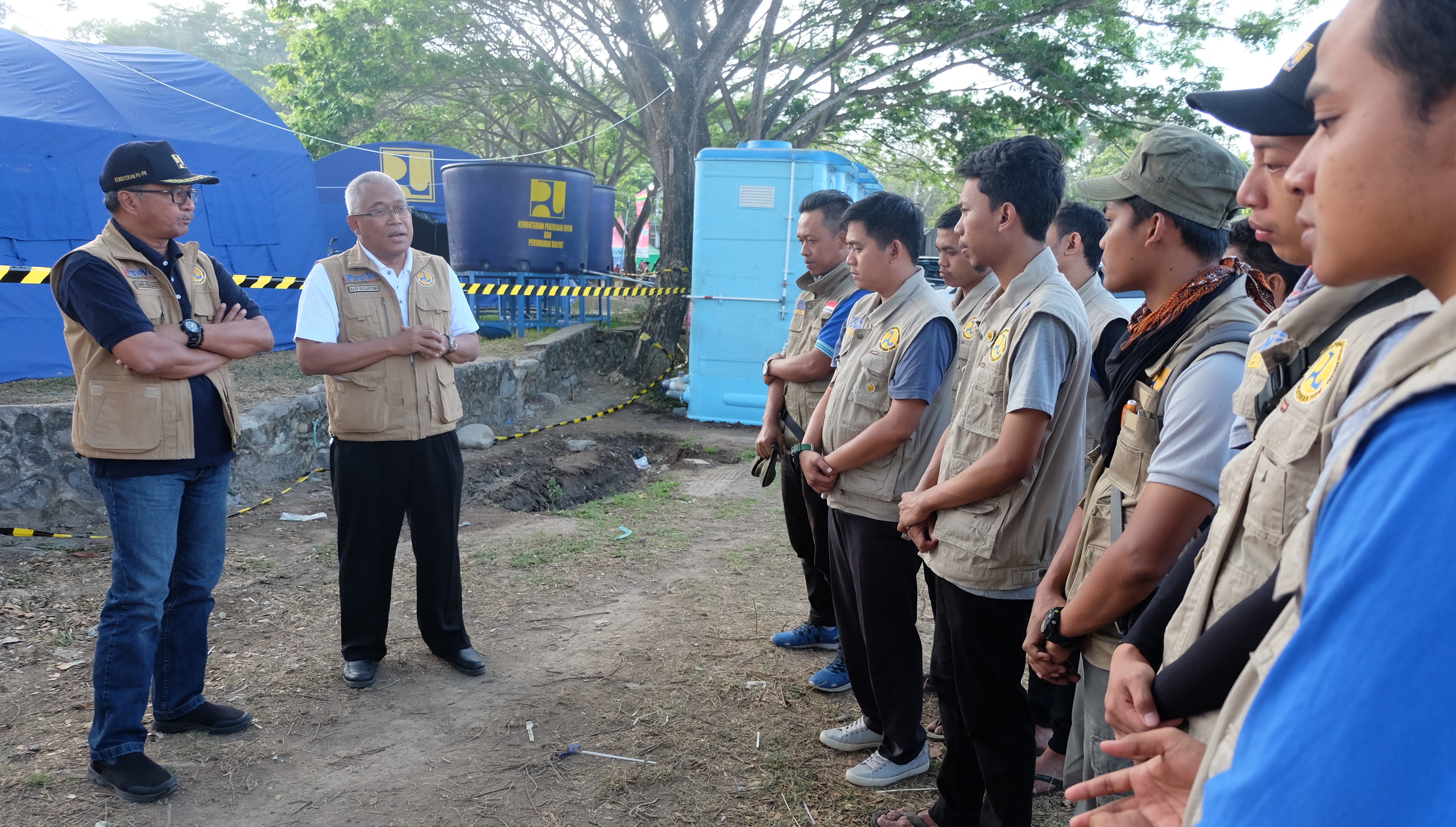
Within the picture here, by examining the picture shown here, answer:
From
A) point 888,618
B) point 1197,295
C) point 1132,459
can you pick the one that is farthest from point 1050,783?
point 1197,295

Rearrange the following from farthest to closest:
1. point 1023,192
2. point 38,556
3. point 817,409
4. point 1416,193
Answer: point 38,556 → point 817,409 → point 1023,192 → point 1416,193

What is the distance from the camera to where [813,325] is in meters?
4.03

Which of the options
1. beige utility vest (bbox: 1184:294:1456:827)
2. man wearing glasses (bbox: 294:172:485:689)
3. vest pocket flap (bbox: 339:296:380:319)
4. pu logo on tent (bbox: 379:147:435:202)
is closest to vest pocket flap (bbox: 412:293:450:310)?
man wearing glasses (bbox: 294:172:485:689)

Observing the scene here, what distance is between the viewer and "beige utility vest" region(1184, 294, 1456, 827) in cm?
54

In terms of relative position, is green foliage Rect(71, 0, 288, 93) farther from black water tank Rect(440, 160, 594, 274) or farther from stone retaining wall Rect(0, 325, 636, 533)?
stone retaining wall Rect(0, 325, 636, 533)

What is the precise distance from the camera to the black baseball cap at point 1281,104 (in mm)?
1178

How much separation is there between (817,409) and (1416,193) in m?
2.75

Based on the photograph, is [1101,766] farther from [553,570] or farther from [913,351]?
[553,570]

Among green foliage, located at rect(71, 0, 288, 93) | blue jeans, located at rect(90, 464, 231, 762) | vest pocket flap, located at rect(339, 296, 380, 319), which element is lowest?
blue jeans, located at rect(90, 464, 231, 762)

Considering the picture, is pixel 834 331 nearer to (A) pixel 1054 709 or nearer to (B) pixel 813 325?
(B) pixel 813 325

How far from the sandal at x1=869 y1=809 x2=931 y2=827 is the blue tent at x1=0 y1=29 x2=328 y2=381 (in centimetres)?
601

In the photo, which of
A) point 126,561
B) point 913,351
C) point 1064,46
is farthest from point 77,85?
point 1064,46

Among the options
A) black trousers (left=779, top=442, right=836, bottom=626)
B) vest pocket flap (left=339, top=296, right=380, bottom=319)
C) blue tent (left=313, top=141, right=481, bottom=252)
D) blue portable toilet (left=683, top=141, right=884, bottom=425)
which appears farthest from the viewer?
blue tent (left=313, top=141, right=481, bottom=252)

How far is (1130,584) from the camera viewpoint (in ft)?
5.40
